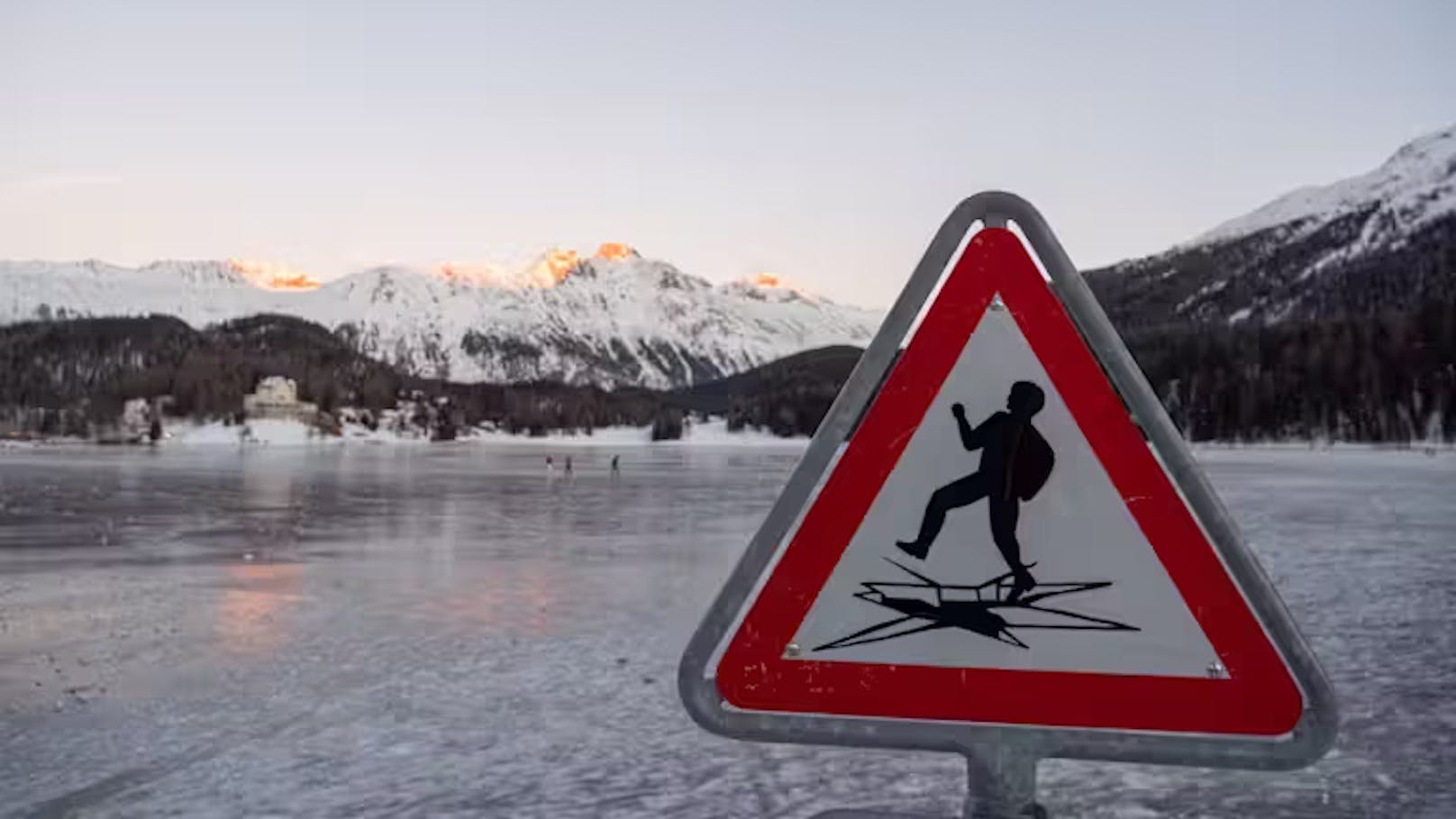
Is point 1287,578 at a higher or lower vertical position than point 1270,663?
lower

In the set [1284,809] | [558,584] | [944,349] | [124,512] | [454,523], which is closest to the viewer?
[944,349]

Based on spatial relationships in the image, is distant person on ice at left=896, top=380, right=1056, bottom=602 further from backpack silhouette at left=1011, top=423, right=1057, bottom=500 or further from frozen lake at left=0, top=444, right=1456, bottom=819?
frozen lake at left=0, top=444, right=1456, bottom=819

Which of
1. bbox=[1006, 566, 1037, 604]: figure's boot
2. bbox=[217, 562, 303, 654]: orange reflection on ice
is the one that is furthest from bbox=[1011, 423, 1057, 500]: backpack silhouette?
bbox=[217, 562, 303, 654]: orange reflection on ice

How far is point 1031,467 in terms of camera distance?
1910mm

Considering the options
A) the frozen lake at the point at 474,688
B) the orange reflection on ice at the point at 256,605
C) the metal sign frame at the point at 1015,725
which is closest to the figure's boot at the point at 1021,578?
the metal sign frame at the point at 1015,725

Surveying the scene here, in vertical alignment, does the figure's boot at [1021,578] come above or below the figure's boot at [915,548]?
below

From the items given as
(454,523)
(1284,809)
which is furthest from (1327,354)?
(1284,809)

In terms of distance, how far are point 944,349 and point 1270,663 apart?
2.38 feet

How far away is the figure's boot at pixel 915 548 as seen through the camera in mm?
1926

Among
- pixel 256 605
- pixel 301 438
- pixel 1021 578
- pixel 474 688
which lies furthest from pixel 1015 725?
pixel 301 438

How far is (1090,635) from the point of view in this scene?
187 cm

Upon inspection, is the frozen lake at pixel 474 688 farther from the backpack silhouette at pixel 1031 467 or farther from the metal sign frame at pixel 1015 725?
the backpack silhouette at pixel 1031 467

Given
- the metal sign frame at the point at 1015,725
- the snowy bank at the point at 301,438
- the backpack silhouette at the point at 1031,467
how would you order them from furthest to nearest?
the snowy bank at the point at 301,438 → the backpack silhouette at the point at 1031,467 → the metal sign frame at the point at 1015,725

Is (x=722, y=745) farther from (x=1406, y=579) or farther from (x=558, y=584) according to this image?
(x=1406, y=579)
